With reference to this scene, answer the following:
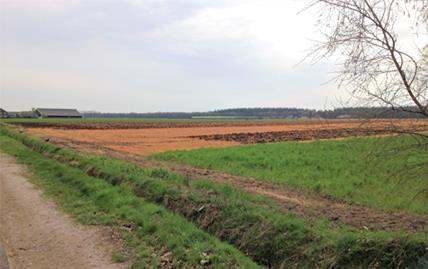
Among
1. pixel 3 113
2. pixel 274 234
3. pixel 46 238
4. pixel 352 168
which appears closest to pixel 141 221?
pixel 46 238

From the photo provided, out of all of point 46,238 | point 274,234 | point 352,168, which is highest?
point 352,168

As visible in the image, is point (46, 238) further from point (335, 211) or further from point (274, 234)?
point (335, 211)

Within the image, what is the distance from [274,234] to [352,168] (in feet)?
25.7

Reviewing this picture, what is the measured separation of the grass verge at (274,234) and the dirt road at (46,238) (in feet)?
6.88

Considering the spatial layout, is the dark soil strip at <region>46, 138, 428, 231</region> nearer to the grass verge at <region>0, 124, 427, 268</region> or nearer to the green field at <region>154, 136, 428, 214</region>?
the green field at <region>154, 136, 428, 214</region>

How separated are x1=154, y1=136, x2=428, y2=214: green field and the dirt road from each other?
424cm

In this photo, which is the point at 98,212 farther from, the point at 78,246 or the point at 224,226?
the point at 224,226

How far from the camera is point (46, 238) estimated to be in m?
8.09

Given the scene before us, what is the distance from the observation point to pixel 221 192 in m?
10.6

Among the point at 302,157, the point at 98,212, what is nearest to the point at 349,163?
the point at 302,157

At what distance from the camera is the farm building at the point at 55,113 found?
146 m

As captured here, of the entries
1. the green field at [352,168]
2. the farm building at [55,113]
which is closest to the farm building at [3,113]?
the farm building at [55,113]

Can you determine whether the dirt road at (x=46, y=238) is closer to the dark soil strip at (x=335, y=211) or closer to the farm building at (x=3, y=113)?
the dark soil strip at (x=335, y=211)

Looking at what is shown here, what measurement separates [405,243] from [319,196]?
4.56 m
